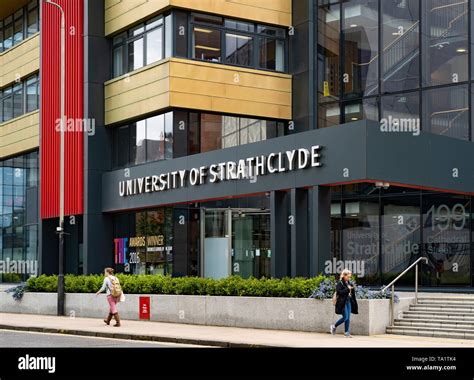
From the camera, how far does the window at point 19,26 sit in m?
43.7

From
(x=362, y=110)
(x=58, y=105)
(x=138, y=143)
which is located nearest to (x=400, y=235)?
(x=362, y=110)

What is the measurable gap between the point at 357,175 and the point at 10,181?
26726 millimetres

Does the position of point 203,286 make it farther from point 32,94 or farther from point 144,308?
point 32,94

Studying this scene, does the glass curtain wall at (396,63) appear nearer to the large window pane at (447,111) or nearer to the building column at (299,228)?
the large window pane at (447,111)

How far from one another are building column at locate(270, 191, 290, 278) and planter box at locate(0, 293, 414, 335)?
6.21 ft

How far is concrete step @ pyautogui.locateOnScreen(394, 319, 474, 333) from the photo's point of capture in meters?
22.0

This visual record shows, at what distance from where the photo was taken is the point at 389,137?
24.0m

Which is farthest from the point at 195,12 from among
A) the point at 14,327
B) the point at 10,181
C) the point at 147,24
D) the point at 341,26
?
the point at 10,181

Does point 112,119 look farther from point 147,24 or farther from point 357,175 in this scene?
point 357,175

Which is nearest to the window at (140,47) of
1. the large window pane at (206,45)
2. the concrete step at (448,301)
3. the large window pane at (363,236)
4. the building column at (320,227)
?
the large window pane at (206,45)

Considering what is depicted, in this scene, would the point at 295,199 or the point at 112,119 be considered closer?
the point at 295,199

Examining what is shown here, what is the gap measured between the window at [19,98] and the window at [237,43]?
40.8 feet

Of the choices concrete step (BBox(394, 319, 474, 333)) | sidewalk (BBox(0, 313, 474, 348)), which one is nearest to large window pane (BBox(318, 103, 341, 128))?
sidewalk (BBox(0, 313, 474, 348))
